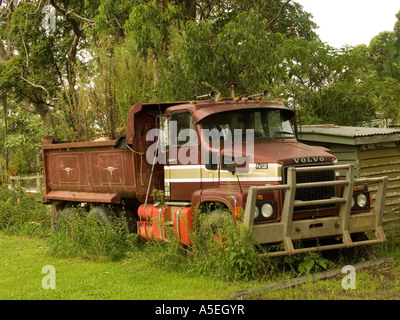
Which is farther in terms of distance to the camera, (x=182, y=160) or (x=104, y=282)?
(x=182, y=160)

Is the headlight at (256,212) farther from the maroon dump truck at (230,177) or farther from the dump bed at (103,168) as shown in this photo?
the dump bed at (103,168)

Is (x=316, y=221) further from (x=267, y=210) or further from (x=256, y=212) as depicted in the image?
(x=256, y=212)

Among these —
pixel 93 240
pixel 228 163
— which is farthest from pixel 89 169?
pixel 228 163

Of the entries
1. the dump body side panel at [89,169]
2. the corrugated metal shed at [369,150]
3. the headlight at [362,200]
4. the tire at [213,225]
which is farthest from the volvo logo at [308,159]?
the dump body side panel at [89,169]

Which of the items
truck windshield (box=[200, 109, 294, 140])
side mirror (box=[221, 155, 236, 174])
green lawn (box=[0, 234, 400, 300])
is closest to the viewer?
green lawn (box=[0, 234, 400, 300])

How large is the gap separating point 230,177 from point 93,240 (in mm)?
3196

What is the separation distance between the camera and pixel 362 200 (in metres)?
8.70

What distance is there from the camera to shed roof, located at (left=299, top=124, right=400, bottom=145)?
9.95 metres

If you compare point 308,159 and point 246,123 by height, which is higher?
point 246,123

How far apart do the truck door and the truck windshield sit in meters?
0.37

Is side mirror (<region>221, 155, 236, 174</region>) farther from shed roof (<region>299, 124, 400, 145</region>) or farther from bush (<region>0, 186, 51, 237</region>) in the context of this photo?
bush (<region>0, 186, 51, 237</region>)

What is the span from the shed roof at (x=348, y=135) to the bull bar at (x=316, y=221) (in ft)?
5.13

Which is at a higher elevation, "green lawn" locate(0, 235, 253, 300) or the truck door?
the truck door

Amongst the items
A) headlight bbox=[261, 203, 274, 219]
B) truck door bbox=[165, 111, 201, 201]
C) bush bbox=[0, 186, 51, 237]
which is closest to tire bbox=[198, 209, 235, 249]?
headlight bbox=[261, 203, 274, 219]
